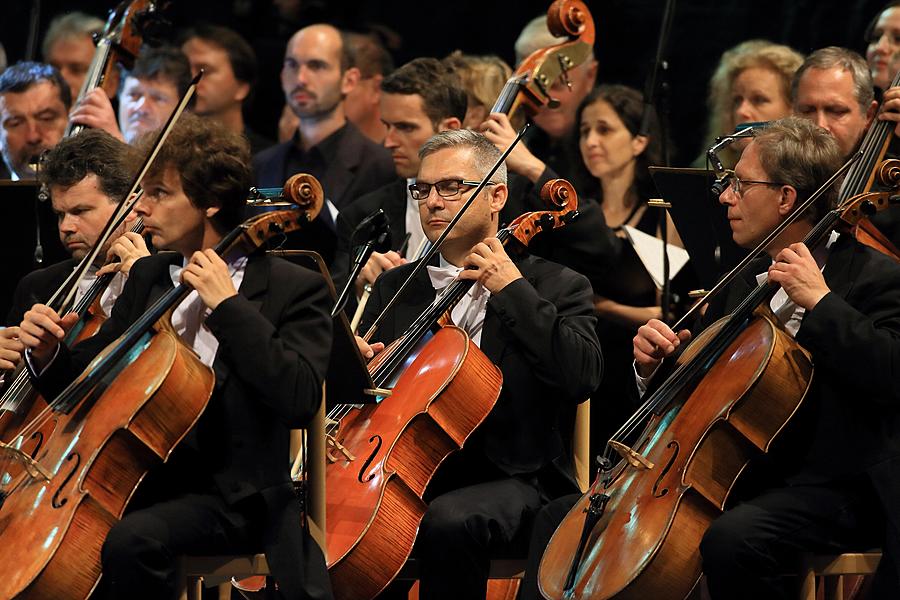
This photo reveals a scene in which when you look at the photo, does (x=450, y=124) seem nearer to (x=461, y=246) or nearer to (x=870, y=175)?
(x=461, y=246)

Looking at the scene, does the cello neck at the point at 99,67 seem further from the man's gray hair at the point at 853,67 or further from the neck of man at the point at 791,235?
the neck of man at the point at 791,235

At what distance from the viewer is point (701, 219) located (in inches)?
141

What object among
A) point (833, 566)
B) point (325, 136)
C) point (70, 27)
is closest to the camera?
point (833, 566)

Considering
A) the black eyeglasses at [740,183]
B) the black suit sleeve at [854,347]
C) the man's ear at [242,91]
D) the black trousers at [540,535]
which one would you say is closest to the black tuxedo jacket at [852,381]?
the black suit sleeve at [854,347]

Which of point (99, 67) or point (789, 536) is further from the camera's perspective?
point (99, 67)

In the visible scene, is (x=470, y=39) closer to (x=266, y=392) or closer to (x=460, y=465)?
(x=460, y=465)

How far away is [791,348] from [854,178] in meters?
0.57

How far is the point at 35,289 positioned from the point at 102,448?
3.32 feet

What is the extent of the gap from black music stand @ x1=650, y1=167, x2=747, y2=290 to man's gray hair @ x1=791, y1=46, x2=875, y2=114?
58 cm

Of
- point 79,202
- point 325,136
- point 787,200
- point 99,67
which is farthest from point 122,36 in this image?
point 787,200

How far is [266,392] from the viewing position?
2855mm

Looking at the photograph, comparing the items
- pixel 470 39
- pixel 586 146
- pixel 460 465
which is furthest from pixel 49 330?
pixel 470 39

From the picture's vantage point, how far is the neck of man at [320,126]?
17.5 ft

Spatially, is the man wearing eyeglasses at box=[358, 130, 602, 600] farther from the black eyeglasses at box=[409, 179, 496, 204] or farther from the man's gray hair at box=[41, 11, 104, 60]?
the man's gray hair at box=[41, 11, 104, 60]
